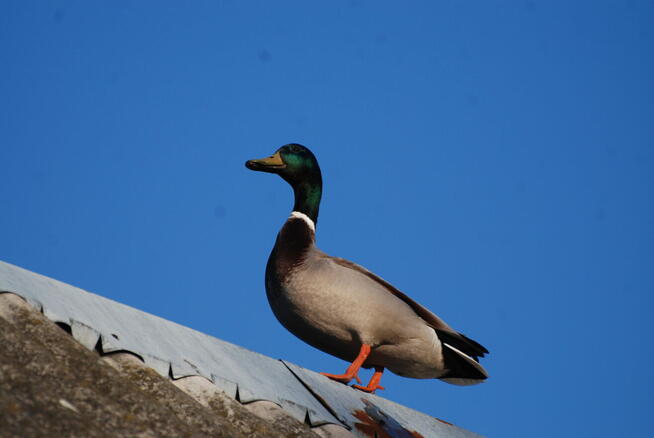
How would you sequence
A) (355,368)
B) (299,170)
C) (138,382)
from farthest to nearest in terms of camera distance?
(299,170) → (355,368) → (138,382)

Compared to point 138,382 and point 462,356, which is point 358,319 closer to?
point 462,356

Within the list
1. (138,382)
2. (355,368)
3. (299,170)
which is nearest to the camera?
(138,382)

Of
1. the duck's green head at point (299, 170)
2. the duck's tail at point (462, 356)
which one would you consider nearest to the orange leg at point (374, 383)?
the duck's tail at point (462, 356)

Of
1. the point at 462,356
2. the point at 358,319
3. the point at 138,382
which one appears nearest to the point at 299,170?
the point at 358,319

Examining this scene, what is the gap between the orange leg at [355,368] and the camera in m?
5.93

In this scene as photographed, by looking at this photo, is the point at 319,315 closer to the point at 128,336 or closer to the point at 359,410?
the point at 359,410

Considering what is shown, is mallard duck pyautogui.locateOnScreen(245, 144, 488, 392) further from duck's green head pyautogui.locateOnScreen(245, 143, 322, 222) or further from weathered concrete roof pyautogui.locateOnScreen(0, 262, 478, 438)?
weathered concrete roof pyautogui.locateOnScreen(0, 262, 478, 438)

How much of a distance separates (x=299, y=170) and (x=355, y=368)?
201cm

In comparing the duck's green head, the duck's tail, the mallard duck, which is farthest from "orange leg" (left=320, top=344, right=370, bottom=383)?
the duck's green head

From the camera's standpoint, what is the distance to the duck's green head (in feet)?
25.3

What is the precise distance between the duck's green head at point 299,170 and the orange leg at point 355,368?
1.47 metres

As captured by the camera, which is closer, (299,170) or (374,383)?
(374,383)

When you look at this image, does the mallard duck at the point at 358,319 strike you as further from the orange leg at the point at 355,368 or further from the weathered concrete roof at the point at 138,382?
the weathered concrete roof at the point at 138,382

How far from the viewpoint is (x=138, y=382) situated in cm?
343
